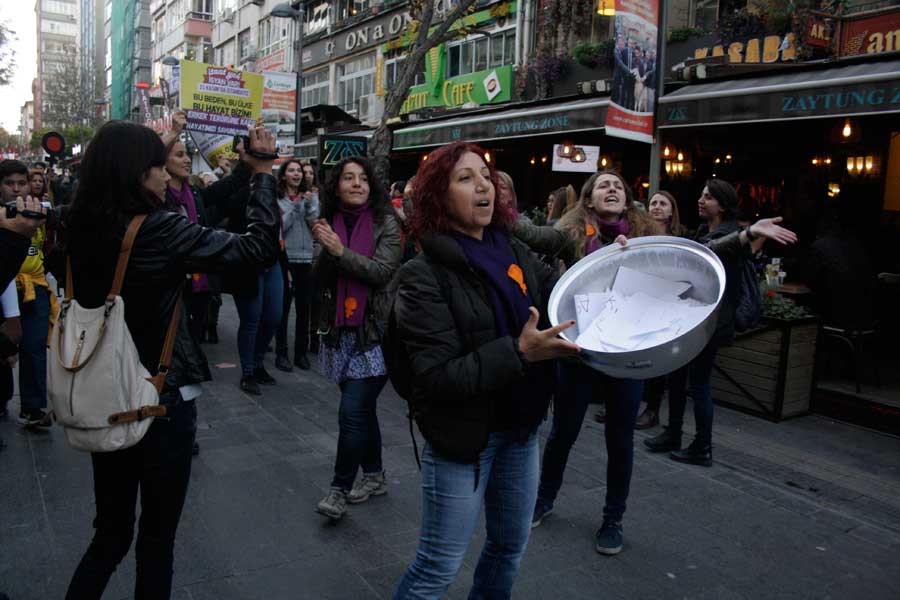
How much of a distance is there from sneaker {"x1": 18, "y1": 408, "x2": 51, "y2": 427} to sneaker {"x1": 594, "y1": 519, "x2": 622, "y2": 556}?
12.7 feet

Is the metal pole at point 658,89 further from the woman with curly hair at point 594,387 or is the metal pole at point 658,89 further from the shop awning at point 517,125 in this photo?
the woman with curly hair at point 594,387

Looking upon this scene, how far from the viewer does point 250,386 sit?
21.4 feet

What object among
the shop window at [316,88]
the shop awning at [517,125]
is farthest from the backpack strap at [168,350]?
the shop window at [316,88]

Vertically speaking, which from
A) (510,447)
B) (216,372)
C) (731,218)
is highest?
(731,218)

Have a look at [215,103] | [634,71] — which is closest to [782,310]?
[634,71]

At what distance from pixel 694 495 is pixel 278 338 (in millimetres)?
4496

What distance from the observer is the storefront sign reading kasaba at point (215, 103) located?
9.86 m

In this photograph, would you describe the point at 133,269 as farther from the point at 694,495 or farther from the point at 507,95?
the point at 507,95

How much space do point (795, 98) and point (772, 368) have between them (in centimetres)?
312

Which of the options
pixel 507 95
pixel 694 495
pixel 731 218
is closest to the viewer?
pixel 694 495

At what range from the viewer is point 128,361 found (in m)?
2.31

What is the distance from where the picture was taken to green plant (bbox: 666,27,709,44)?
41.5 feet

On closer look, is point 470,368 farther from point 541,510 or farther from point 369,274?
point 541,510

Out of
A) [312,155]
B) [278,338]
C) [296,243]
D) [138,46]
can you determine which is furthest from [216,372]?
[138,46]
